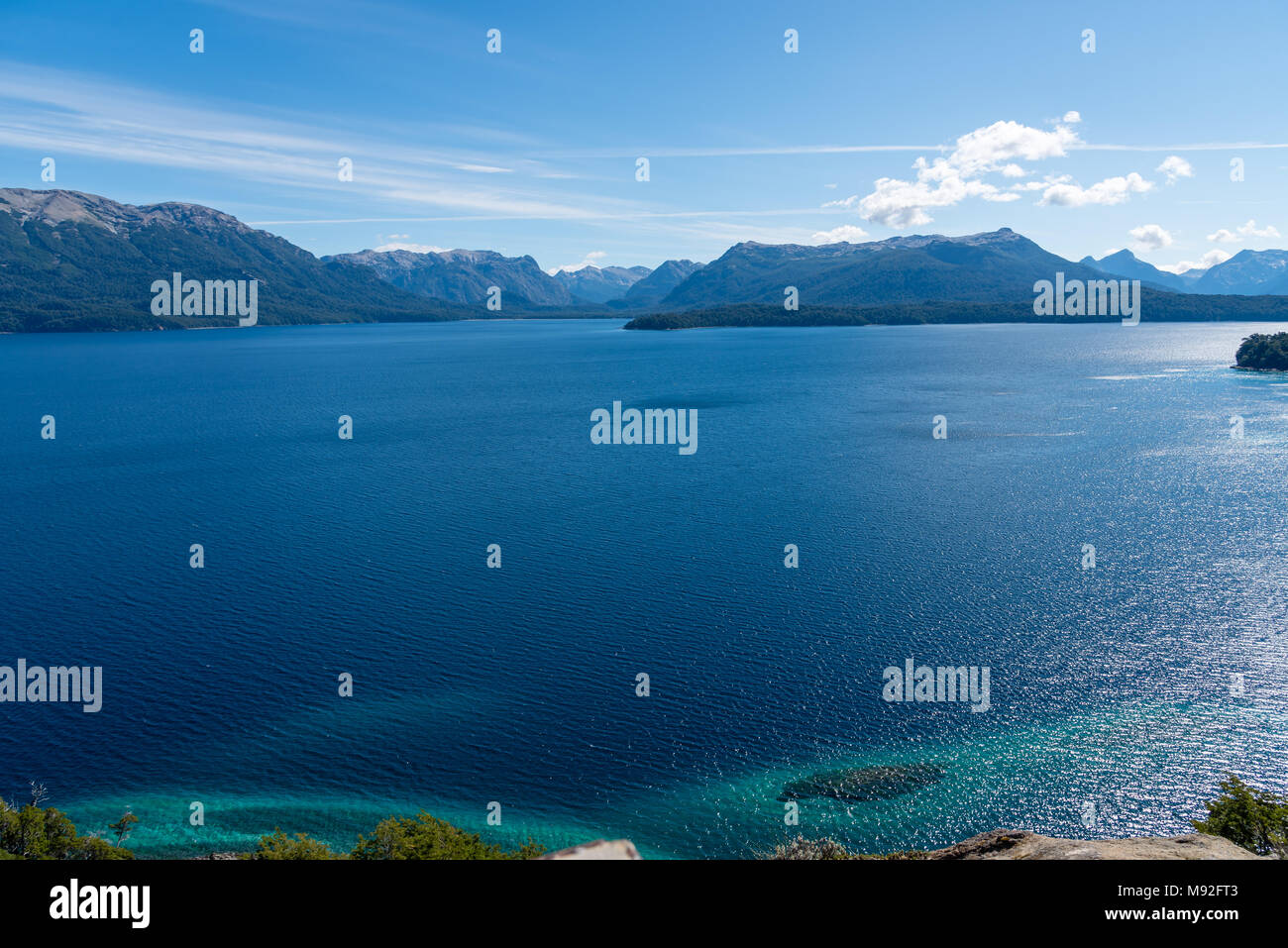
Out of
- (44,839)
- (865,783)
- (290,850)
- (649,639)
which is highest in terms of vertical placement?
(649,639)

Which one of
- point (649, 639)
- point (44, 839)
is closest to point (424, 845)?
point (44, 839)

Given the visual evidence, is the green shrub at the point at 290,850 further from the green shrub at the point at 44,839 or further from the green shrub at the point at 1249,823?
the green shrub at the point at 1249,823

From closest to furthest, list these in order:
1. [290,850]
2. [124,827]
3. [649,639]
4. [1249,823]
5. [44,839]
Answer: [290,850] → [1249,823] → [44,839] → [124,827] → [649,639]

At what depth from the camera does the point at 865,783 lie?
4988cm

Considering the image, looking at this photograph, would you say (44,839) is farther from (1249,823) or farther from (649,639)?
(1249,823)

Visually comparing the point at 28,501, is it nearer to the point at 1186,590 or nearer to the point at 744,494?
the point at 744,494

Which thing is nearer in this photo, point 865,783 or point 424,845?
point 424,845

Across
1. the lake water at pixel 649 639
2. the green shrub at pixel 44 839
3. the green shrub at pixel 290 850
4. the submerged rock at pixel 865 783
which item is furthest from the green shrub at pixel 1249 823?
the green shrub at pixel 44 839

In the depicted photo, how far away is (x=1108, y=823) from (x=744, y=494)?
6939cm

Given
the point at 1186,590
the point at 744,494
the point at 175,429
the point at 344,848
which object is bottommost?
the point at 344,848

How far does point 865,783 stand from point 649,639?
77.5 feet

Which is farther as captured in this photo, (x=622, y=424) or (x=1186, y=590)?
(x=622, y=424)

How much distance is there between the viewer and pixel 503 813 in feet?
157
